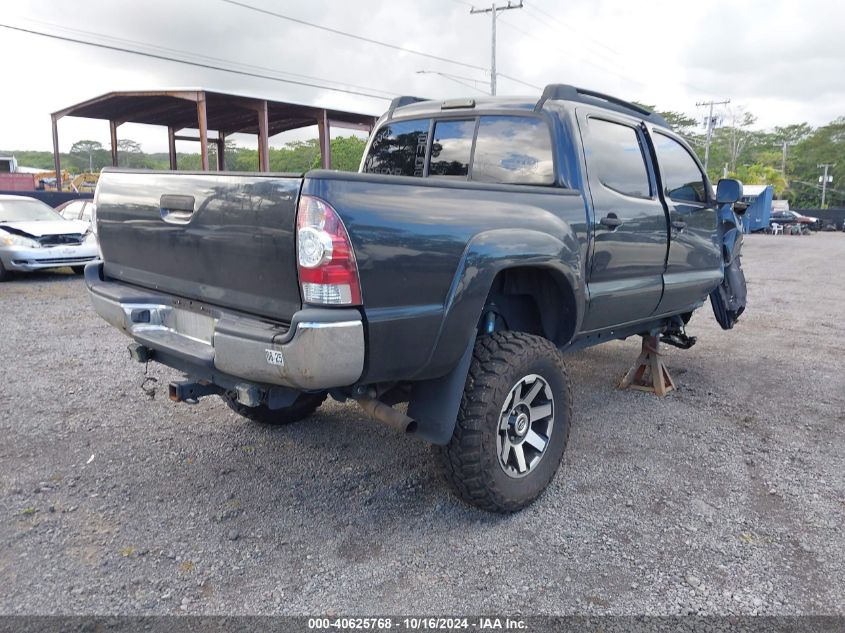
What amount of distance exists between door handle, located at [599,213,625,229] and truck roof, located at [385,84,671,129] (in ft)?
2.34

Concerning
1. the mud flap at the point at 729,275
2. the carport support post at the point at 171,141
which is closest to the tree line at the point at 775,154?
the carport support post at the point at 171,141

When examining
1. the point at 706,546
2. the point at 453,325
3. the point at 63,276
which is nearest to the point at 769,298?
the point at 706,546

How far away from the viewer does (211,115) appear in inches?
683

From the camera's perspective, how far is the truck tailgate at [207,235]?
246cm

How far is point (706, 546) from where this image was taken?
2.95 m

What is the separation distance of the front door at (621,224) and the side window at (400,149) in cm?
110

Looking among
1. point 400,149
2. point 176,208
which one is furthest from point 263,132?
point 176,208

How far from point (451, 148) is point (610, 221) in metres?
1.11

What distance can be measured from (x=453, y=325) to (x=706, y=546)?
1.55m

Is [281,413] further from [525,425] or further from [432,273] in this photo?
[432,273]

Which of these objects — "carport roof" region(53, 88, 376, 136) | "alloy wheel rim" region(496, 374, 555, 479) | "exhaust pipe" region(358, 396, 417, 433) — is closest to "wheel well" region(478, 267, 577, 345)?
"alloy wheel rim" region(496, 374, 555, 479)

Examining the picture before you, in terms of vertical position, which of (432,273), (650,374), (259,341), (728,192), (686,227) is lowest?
(650,374)

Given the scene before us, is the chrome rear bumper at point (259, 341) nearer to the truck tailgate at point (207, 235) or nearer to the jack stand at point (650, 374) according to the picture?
the truck tailgate at point (207, 235)

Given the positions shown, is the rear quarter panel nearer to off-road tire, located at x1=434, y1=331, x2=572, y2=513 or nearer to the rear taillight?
the rear taillight
